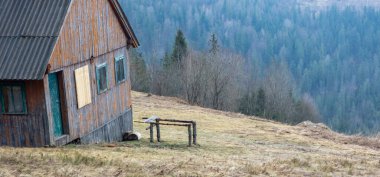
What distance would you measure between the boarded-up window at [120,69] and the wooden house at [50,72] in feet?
5.48

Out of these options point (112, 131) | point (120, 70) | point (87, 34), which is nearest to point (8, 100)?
point (87, 34)

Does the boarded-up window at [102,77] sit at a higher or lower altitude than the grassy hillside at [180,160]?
higher

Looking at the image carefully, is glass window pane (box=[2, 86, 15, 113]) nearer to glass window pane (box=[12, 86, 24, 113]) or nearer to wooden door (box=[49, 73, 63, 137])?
glass window pane (box=[12, 86, 24, 113])

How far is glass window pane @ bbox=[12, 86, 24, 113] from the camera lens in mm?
16016

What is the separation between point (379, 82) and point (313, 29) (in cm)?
4429

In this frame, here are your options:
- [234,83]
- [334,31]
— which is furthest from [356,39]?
[234,83]

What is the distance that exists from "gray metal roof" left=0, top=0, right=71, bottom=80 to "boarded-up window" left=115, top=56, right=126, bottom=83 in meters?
5.21

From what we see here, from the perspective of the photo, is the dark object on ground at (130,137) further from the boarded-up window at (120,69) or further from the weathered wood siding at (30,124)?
the weathered wood siding at (30,124)

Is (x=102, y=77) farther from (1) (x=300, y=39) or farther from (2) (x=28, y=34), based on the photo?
(1) (x=300, y=39)

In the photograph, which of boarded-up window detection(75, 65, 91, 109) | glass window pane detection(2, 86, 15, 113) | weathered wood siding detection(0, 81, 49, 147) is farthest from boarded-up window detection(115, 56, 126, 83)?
glass window pane detection(2, 86, 15, 113)

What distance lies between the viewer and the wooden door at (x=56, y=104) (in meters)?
16.6

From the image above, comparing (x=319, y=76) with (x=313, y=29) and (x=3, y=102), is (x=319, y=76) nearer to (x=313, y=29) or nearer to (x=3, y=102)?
(x=313, y=29)

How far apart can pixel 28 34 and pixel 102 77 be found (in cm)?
453

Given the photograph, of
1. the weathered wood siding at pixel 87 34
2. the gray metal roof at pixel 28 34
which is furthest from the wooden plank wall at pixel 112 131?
the gray metal roof at pixel 28 34
